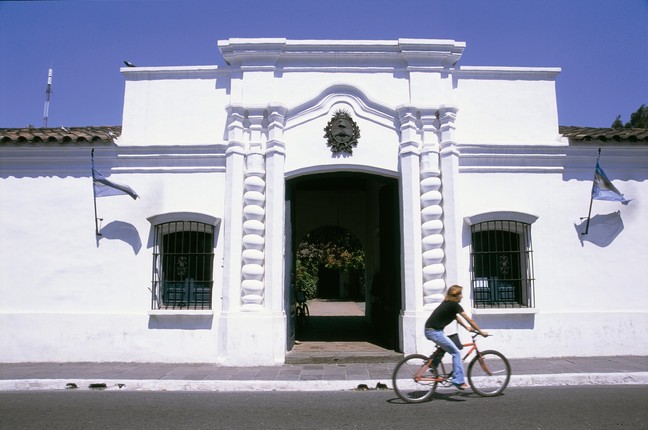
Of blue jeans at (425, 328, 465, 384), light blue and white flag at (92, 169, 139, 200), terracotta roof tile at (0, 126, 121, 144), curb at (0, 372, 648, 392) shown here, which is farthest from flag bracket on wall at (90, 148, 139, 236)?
blue jeans at (425, 328, 465, 384)

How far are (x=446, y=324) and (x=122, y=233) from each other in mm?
6226

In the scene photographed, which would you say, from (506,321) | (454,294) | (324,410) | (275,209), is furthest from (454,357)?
(275,209)

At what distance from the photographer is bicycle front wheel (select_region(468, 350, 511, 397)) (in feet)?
21.0

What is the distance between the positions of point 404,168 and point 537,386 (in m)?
4.26

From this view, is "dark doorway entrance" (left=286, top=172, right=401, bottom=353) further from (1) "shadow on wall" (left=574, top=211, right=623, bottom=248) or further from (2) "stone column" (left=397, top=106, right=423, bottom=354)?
(1) "shadow on wall" (left=574, top=211, right=623, bottom=248)

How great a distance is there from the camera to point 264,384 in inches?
279

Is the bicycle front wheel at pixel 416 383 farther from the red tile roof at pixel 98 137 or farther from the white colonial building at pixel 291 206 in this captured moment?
the red tile roof at pixel 98 137

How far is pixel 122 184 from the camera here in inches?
371

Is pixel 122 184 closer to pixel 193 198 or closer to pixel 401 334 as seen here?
pixel 193 198

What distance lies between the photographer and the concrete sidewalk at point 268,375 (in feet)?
23.3

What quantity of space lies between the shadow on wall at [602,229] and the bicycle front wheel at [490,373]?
13.4ft

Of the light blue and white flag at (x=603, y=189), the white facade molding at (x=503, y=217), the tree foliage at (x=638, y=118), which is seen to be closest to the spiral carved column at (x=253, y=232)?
the white facade molding at (x=503, y=217)

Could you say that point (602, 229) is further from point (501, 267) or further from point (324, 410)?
point (324, 410)

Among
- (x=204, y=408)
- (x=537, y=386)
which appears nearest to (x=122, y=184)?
(x=204, y=408)
